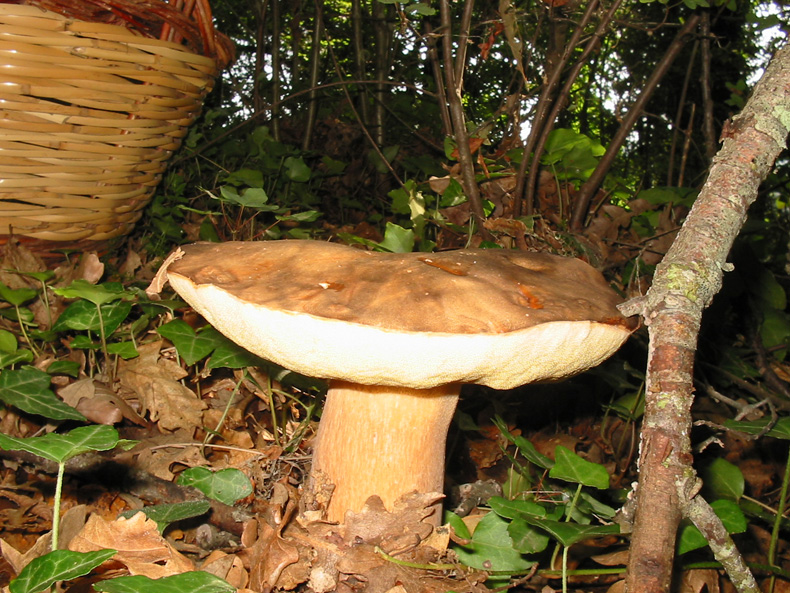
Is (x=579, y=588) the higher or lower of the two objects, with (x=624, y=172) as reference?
lower

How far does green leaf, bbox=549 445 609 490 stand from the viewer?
120cm

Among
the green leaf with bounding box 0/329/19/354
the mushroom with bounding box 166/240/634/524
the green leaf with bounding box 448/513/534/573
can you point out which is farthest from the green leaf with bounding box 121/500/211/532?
the green leaf with bounding box 0/329/19/354

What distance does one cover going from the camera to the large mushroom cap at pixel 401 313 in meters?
0.88

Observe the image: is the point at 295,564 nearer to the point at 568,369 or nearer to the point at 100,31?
the point at 568,369

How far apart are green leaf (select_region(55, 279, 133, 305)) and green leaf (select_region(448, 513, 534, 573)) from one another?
1.18 meters

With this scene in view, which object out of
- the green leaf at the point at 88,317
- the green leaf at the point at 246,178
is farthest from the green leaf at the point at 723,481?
the green leaf at the point at 246,178

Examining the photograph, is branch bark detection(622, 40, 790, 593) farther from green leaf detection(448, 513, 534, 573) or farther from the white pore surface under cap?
green leaf detection(448, 513, 534, 573)

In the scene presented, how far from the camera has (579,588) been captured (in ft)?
4.60

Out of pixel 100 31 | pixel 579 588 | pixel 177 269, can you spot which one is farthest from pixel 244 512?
pixel 100 31

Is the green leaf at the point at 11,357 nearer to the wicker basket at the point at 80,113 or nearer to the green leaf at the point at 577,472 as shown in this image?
the wicker basket at the point at 80,113

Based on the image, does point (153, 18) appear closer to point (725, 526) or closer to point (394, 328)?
point (394, 328)

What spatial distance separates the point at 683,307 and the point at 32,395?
152 centimetres

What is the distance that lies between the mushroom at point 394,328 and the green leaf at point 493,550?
109 mm

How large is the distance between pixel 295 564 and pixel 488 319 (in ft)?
2.24
